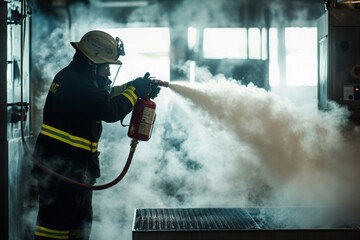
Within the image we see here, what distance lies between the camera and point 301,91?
17.0 ft

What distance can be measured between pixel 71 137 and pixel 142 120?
47 cm

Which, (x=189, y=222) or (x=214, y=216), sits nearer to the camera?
(x=189, y=222)

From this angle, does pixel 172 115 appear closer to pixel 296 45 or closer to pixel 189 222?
pixel 296 45

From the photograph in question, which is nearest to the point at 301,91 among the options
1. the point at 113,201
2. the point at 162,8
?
the point at 162,8

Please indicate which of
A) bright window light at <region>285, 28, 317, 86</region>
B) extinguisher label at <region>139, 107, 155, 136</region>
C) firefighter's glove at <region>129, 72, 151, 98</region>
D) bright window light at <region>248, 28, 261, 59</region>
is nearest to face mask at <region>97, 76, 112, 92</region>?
firefighter's glove at <region>129, 72, 151, 98</region>

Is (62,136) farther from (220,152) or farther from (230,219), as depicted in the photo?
(220,152)

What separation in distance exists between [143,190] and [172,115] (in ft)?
3.27

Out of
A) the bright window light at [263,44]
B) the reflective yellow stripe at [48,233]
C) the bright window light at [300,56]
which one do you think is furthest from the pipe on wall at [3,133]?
the bright window light at [300,56]

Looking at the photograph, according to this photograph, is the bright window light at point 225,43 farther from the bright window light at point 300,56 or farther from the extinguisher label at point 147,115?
the extinguisher label at point 147,115

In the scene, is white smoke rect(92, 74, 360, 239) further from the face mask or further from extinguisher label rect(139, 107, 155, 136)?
the face mask

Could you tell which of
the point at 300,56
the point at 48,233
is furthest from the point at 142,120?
the point at 300,56

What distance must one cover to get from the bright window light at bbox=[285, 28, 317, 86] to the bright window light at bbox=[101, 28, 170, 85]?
5.14 feet

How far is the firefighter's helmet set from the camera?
2570mm

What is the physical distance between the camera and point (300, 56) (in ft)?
17.0
